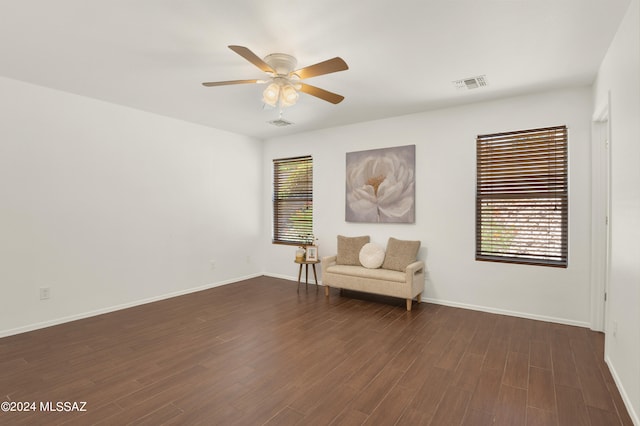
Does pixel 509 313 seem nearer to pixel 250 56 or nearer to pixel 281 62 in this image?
pixel 281 62

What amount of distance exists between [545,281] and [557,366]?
4.37ft

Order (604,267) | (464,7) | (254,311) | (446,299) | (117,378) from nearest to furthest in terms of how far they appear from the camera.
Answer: (464,7)
(117,378)
(604,267)
(254,311)
(446,299)

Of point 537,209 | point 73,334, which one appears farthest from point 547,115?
point 73,334

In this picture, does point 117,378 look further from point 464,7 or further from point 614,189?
point 614,189

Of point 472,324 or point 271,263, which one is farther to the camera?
point 271,263

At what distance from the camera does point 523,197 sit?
3.90 meters

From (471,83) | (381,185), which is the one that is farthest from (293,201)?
(471,83)

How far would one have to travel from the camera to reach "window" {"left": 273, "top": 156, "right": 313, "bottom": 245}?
585cm

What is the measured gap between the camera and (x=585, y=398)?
2.24 meters

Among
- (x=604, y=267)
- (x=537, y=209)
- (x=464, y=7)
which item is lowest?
(x=604, y=267)

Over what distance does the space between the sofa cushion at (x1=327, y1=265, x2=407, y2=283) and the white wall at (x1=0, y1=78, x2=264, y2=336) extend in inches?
83.9

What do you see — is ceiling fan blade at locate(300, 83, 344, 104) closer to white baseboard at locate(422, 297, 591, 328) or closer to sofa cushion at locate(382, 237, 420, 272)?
sofa cushion at locate(382, 237, 420, 272)

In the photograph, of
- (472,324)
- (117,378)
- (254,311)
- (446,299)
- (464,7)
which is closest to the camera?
(464,7)

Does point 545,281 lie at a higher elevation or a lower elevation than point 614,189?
lower
